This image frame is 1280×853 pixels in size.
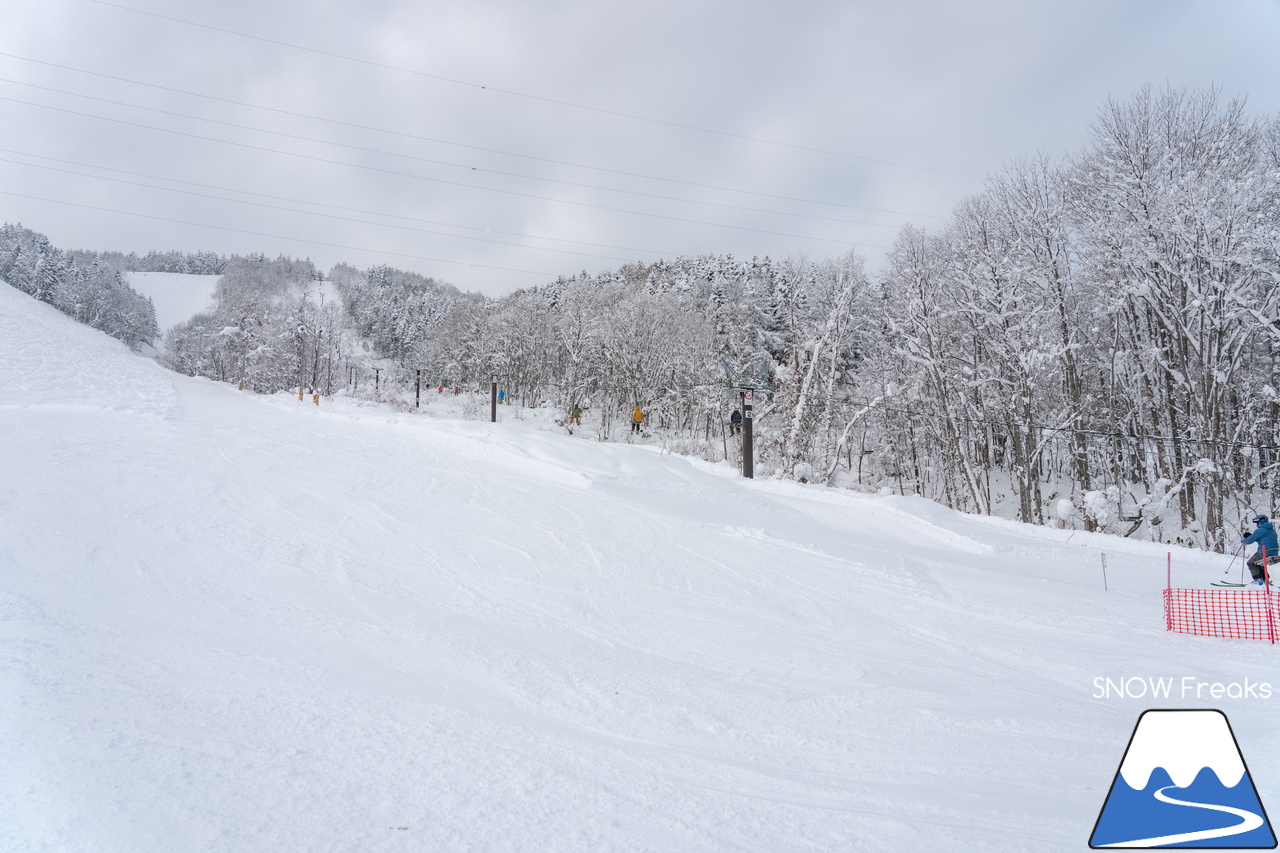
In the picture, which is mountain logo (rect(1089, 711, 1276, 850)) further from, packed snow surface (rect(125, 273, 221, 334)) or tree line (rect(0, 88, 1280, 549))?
packed snow surface (rect(125, 273, 221, 334))

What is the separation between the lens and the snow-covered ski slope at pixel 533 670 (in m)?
2.83

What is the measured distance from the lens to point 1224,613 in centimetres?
758

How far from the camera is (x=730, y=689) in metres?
4.62

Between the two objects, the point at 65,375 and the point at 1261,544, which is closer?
the point at 1261,544

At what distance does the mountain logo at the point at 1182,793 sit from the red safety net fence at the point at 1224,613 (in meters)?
4.94

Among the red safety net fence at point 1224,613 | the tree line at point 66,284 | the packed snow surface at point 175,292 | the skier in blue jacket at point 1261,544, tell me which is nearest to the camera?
the red safety net fence at point 1224,613

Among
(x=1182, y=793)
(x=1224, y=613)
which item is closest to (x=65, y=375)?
(x=1182, y=793)

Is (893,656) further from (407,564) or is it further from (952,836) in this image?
(407,564)

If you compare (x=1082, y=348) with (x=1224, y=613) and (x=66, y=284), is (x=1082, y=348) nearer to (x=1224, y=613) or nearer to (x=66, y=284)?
(x=1224, y=613)

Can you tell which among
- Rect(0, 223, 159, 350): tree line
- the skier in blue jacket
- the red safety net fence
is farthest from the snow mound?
Rect(0, 223, 159, 350): tree line

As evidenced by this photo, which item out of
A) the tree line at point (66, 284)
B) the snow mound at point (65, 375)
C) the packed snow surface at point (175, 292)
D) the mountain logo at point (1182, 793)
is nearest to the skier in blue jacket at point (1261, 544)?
the mountain logo at point (1182, 793)

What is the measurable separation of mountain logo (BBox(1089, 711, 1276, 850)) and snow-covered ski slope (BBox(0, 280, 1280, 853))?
0.30m

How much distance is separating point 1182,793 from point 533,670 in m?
3.91

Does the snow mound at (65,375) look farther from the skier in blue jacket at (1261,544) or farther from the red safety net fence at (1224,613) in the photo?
the skier in blue jacket at (1261,544)
